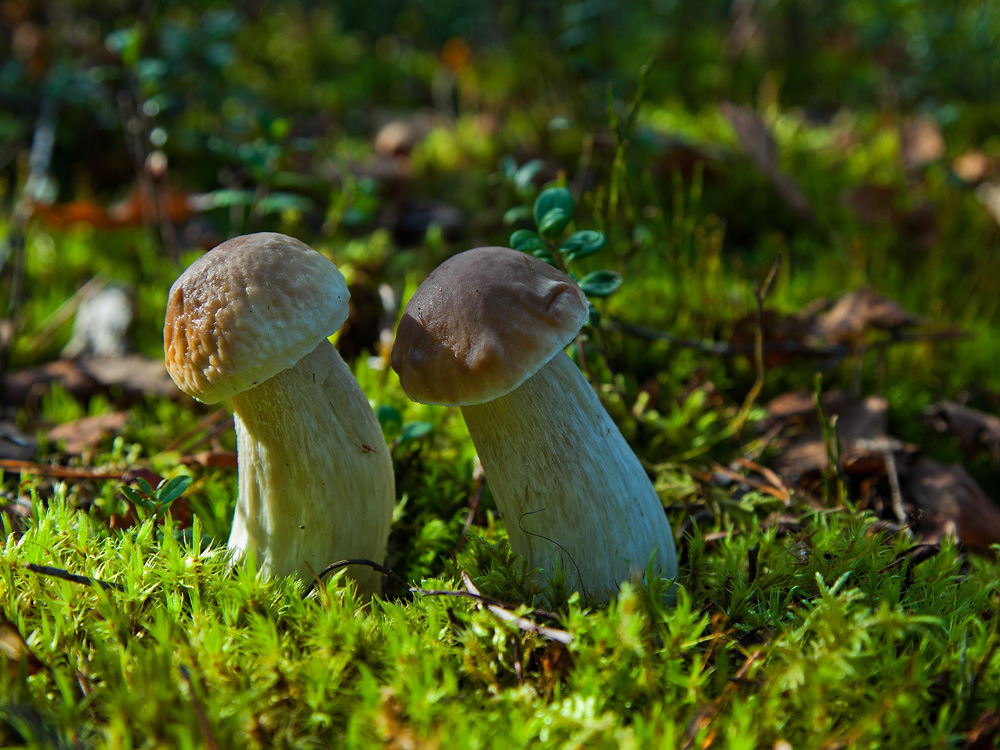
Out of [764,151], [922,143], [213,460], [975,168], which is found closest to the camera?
[213,460]

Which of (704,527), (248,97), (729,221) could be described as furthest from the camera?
(248,97)

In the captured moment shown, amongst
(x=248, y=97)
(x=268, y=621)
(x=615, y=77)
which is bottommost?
(x=268, y=621)

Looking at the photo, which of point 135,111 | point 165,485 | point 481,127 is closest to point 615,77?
point 481,127

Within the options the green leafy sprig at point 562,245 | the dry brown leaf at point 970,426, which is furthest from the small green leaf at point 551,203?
the dry brown leaf at point 970,426

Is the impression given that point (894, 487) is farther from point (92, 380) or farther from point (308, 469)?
point (92, 380)

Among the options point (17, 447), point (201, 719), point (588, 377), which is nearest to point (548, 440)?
point (588, 377)

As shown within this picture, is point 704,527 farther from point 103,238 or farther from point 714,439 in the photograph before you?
point 103,238

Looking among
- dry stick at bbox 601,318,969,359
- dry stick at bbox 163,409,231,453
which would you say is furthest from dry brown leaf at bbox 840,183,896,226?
dry stick at bbox 163,409,231,453

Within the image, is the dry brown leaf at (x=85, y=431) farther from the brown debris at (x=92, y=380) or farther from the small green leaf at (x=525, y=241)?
the small green leaf at (x=525, y=241)
